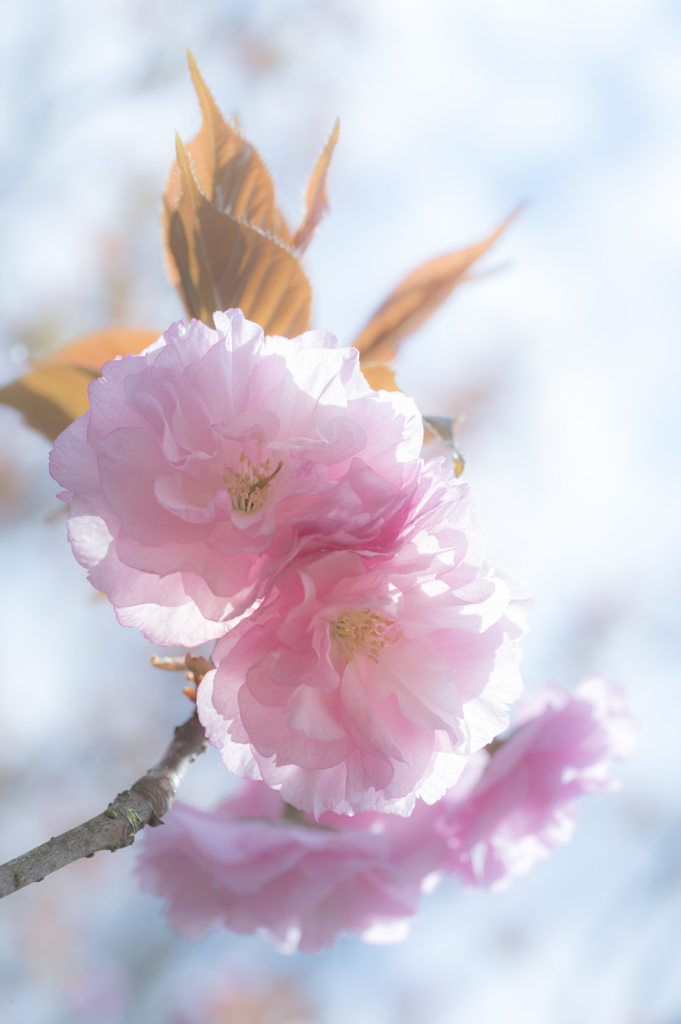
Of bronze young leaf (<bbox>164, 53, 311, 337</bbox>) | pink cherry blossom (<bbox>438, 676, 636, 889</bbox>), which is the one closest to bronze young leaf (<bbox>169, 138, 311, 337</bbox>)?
bronze young leaf (<bbox>164, 53, 311, 337</bbox>)

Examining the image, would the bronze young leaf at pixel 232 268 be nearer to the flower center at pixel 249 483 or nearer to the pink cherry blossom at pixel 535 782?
the flower center at pixel 249 483

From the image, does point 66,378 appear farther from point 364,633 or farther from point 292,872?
point 292,872

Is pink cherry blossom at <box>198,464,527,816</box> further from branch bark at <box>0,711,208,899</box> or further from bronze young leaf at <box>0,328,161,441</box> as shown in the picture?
bronze young leaf at <box>0,328,161,441</box>

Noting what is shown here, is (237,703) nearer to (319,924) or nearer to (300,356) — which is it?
(300,356)

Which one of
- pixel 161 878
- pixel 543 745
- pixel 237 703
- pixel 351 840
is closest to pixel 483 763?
pixel 543 745

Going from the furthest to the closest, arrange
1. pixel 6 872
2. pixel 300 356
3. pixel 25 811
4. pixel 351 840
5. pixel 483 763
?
1. pixel 25 811
2. pixel 483 763
3. pixel 351 840
4. pixel 300 356
5. pixel 6 872
